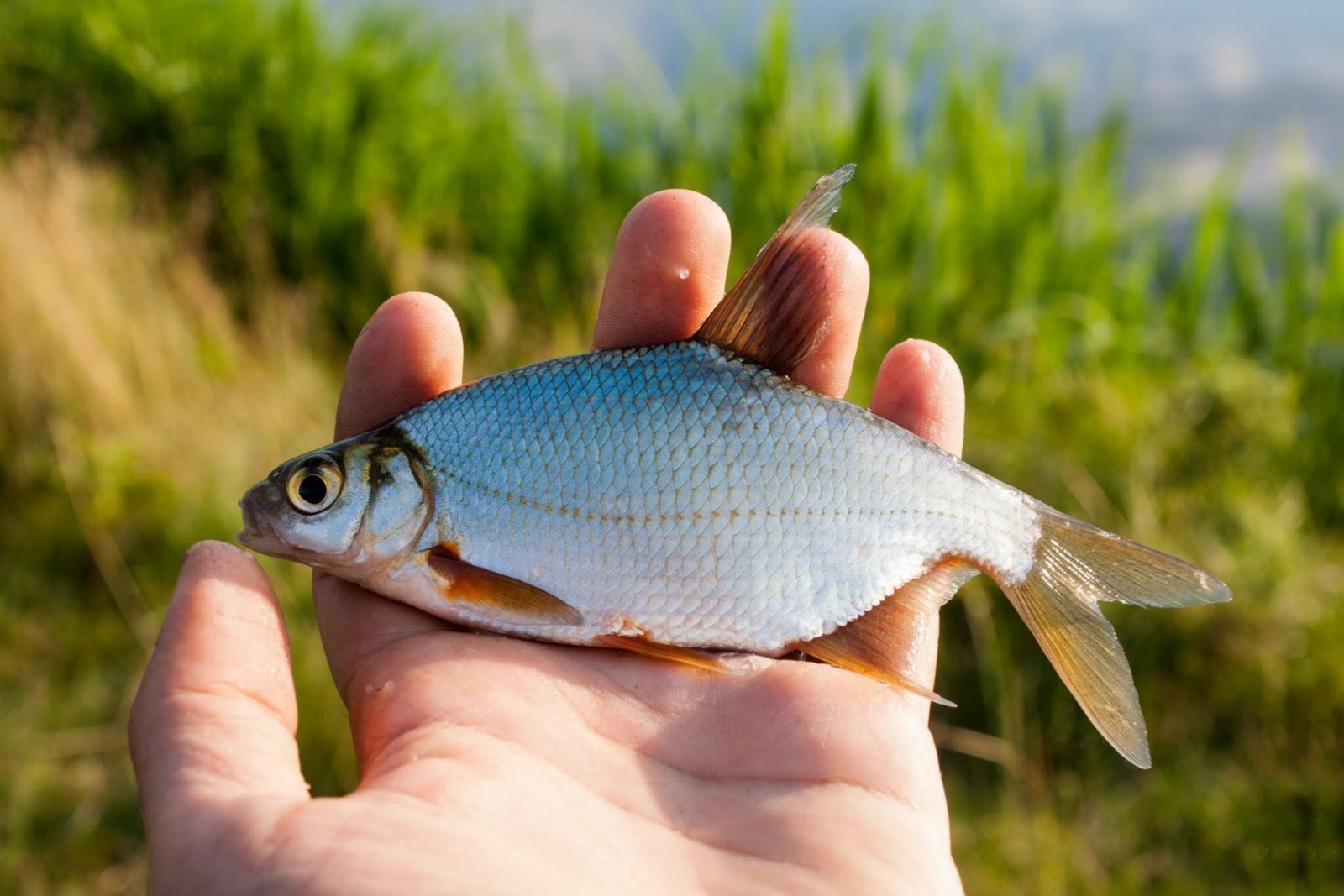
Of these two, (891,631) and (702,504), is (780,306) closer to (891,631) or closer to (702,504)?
(702,504)

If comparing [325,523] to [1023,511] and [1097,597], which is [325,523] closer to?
[1023,511]

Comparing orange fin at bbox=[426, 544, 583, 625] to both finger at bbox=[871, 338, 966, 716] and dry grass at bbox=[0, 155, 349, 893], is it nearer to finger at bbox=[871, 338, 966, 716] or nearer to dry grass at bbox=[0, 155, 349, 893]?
finger at bbox=[871, 338, 966, 716]

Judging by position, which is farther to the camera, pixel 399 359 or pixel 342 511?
pixel 399 359

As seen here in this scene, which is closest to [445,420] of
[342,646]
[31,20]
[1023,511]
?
[342,646]

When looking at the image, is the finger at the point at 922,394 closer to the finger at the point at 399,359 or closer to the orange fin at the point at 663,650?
the orange fin at the point at 663,650

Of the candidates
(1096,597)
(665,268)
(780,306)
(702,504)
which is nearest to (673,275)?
(665,268)

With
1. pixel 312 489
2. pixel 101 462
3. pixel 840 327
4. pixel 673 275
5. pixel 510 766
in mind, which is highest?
pixel 673 275

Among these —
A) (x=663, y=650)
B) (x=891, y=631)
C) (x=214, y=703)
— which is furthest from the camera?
(x=891, y=631)
